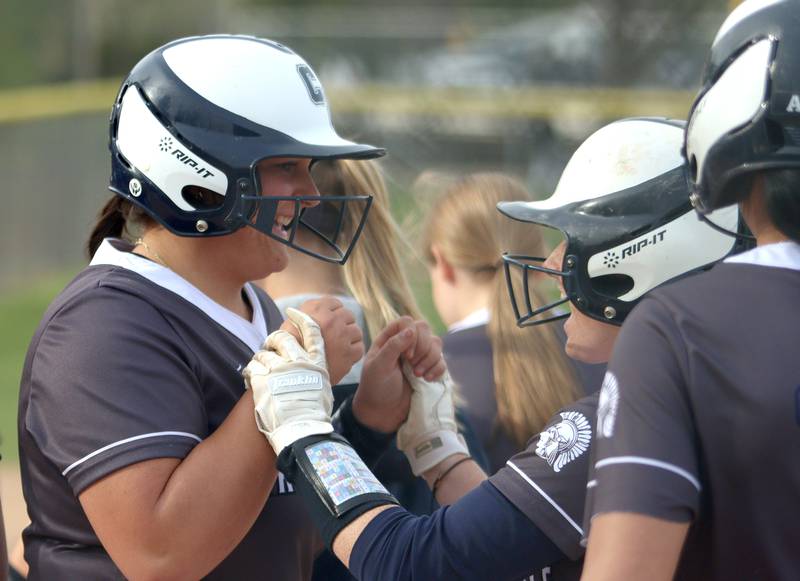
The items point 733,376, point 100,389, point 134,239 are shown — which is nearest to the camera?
point 733,376

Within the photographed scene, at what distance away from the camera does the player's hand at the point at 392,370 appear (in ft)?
9.36

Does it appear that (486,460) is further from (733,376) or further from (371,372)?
(733,376)

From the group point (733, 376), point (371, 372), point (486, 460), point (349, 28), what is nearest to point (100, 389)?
point (371, 372)

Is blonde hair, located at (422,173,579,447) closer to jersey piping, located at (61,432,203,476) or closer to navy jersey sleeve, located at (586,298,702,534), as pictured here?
jersey piping, located at (61,432,203,476)

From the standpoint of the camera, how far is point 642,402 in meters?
1.71

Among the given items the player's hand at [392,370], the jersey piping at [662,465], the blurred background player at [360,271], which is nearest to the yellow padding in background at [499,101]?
the blurred background player at [360,271]

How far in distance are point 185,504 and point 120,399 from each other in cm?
24

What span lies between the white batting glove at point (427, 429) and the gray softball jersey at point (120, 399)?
0.38m

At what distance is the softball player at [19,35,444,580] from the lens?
2.21 m

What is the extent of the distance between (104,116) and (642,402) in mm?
11914

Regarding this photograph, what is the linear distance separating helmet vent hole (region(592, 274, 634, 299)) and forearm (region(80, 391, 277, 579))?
0.73m

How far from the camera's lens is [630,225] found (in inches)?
92.4

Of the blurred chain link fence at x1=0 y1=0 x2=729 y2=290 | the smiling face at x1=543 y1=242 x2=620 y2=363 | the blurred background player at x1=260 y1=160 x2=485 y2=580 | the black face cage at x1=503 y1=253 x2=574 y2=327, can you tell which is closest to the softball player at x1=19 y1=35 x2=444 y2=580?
the black face cage at x1=503 y1=253 x2=574 y2=327

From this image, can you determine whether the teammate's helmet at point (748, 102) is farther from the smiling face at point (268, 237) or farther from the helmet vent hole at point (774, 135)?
the smiling face at point (268, 237)
